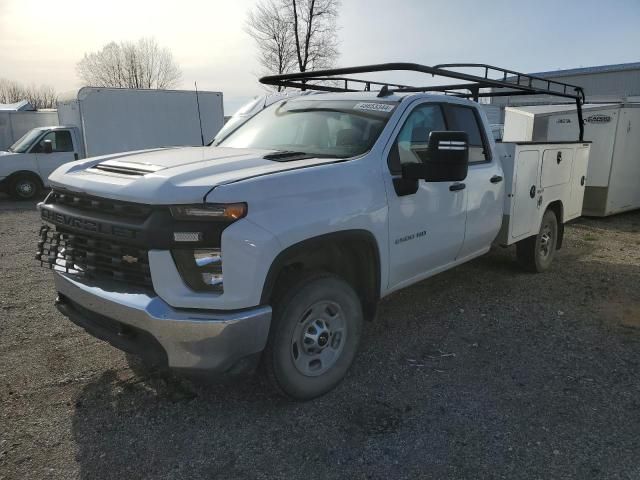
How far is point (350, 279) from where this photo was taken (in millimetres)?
3547

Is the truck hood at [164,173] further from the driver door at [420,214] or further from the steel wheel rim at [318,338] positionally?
the steel wheel rim at [318,338]

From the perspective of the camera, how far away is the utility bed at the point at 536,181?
197 inches

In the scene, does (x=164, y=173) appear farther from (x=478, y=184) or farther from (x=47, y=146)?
(x=47, y=146)

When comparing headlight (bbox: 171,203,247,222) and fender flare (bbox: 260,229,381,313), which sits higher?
headlight (bbox: 171,203,247,222)

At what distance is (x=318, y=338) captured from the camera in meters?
3.15

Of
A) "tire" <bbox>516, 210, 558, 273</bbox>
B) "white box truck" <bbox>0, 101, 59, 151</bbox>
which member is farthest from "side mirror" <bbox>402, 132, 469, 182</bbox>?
"white box truck" <bbox>0, 101, 59, 151</bbox>

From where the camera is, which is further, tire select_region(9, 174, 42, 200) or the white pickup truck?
tire select_region(9, 174, 42, 200)

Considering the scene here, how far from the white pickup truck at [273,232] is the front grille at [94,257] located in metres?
0.01

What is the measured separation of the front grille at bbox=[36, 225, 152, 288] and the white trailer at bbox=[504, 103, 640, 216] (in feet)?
28.7

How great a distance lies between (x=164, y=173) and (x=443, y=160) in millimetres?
1730

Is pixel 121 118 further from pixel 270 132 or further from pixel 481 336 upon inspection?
pixel 481 336

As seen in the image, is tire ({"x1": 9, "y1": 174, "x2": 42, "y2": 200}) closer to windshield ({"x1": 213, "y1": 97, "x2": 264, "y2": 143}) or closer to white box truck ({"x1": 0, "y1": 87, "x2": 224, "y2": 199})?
white box truck ({"x1": 0, "y1": 87, "x2": 224, "y2": 199})

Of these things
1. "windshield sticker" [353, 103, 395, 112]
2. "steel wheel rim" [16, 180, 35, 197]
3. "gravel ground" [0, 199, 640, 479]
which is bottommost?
"steel wheel rim" [16, 180, 35, 197]

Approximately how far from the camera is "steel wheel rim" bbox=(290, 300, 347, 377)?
306 centimetres
